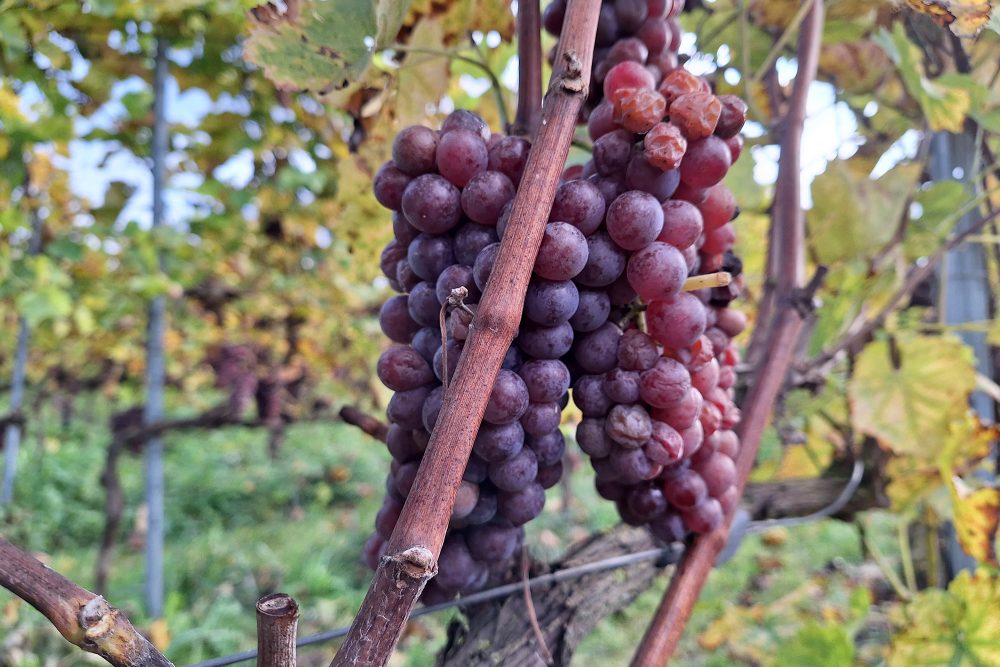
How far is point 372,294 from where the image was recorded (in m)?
3.71

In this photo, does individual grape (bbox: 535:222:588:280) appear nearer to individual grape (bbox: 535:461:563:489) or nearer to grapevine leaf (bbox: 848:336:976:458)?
individual grape (bbox: 535:461:563:489)

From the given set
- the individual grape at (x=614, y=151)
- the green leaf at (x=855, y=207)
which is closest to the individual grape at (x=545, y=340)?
the individual grape at (x=614, y=151)

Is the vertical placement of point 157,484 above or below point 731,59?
below

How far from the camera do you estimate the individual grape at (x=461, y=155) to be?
615 mm

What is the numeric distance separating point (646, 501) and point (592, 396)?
19 cm

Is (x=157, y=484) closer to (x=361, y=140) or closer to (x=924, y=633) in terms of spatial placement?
(x=361, y=140)

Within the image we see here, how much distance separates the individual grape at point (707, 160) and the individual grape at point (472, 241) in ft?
0.67

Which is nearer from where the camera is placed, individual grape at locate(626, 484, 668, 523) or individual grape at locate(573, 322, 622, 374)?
individual grape at locate(573, 322, 622, 374)

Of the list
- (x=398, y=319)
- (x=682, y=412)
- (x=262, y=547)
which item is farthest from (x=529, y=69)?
(x=262, y=547)

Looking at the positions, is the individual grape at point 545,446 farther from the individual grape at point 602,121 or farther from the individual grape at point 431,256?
the individual grape at point 602,121

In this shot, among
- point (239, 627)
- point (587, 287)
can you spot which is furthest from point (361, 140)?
point (239, 627)

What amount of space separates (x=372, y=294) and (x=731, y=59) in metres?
2.69

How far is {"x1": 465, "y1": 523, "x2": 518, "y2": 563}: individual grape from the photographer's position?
688 mm

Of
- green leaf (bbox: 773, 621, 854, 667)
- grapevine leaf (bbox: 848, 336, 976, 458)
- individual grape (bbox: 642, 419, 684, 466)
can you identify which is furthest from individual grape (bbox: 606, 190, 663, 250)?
green leaf (bbox: 773, 621, 854, 667)
